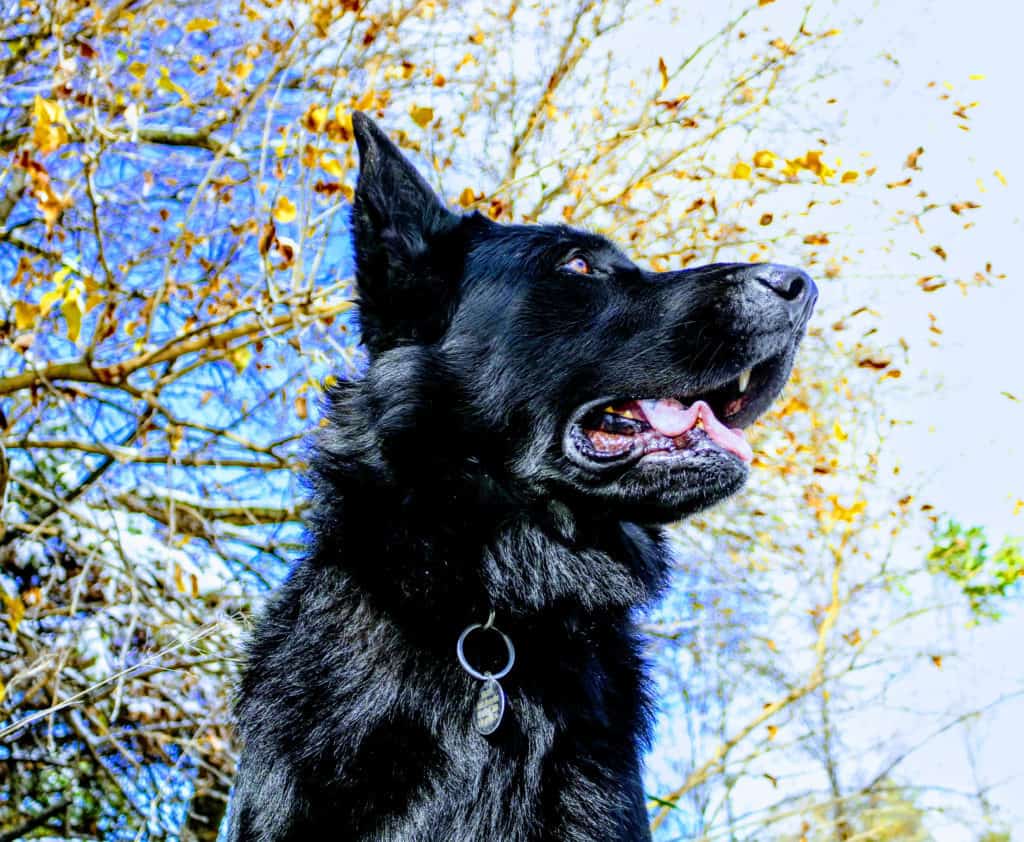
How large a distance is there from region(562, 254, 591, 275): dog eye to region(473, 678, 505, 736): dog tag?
1.33 m

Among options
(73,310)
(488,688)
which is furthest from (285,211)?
(488,688)

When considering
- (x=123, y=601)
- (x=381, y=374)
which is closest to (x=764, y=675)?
(x=123, y=601)

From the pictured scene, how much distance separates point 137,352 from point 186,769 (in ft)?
9.01

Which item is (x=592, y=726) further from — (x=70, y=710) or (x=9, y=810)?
(x=9, y=810)

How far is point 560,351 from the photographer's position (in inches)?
110

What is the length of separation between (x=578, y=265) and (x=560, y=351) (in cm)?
35

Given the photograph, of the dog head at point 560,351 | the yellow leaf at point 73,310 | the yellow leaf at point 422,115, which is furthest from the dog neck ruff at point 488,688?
the yellow leaf at point 422,115

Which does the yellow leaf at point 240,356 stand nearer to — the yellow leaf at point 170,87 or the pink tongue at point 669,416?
the yellow leaf at point 170,87

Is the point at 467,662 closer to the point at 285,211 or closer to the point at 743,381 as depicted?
the point at 743,381

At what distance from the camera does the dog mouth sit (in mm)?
2518

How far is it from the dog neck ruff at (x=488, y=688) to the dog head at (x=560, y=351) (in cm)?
44

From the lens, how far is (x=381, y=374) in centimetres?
285

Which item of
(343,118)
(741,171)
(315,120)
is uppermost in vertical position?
(343,118)

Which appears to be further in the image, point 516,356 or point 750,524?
point 750,524
